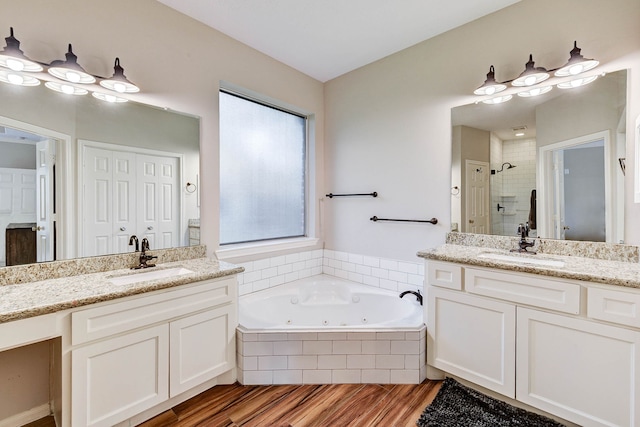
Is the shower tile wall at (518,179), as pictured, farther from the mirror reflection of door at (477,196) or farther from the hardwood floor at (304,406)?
the hardwood floor at (304,406)

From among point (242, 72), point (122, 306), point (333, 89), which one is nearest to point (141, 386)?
point (122, 306)

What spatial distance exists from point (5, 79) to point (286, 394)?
8.15 ft

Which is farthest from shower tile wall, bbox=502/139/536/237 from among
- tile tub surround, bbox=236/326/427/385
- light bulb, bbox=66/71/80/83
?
light bulb, bbox=66/71/80/83

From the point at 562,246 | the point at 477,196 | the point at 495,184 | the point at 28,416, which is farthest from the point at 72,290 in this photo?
the point at 562,246

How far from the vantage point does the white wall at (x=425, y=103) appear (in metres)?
1.86

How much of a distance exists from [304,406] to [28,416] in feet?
5.19

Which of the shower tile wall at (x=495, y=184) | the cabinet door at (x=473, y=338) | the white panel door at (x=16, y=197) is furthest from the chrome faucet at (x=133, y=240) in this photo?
the shower tile wall at (x=495, y=184)

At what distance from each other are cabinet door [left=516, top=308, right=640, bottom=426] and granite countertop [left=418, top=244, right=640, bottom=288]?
0.79ft

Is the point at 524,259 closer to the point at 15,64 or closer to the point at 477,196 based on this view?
the point at 477,196

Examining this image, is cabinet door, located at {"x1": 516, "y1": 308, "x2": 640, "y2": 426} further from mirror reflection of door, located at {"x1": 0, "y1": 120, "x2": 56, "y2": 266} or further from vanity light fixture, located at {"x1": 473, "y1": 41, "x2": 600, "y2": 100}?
mirror reflection of door, located at {"x1": 0, "y1": 120, "x2": 56, "y2": 266}

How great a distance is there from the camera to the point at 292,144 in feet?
11.1

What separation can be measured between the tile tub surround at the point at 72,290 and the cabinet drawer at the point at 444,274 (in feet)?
4.56

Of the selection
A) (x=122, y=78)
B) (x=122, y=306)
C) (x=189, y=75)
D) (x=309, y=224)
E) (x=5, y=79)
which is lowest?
(x=122, y=306)

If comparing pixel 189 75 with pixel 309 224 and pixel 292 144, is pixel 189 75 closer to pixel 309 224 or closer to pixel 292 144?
pixel 292 144
